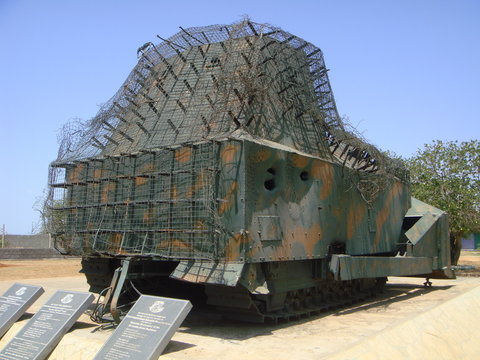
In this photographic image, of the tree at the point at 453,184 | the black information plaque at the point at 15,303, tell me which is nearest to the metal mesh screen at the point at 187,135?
the black information plaque at the point at 15,303

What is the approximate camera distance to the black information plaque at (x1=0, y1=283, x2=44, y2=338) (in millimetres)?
8891

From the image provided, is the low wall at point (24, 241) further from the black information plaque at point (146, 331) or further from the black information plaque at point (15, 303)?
the black information plaque at point (146, 331)

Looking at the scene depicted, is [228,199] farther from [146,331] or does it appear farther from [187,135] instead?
[146,331]

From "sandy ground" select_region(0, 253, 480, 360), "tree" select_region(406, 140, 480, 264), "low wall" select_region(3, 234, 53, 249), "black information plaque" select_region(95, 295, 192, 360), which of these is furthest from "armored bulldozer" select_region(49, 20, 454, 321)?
"low wall" select_region(3, 234, 53, 249)

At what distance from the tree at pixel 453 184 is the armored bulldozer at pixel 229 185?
10.9m

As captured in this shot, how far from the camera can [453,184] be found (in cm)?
2378

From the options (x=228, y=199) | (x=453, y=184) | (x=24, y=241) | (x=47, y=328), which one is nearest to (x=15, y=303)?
(x=47, y=328)

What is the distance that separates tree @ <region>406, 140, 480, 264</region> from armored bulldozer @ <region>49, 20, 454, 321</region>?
10.9 metres

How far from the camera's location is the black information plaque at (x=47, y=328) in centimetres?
754

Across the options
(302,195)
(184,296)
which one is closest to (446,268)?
(302,195)

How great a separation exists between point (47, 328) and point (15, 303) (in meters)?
1.73

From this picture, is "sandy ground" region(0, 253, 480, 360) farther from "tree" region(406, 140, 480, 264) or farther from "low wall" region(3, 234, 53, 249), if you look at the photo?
"low wall" region(3, 234, 53, 249)

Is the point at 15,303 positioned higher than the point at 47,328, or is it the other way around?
the point at 15,303

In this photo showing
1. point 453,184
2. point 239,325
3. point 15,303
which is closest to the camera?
point 15,303
